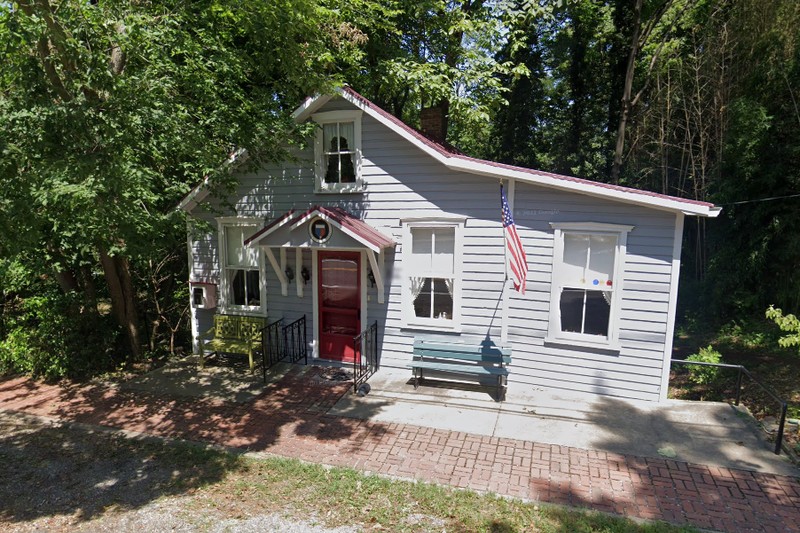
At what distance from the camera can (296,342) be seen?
30.9 feet

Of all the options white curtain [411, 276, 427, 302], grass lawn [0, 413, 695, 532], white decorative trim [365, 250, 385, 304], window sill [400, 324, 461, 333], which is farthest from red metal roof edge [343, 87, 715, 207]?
grass lawn [0, 413, 695, 532]

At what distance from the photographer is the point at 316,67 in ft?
33.2

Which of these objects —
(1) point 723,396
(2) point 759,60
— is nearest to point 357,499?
(1) point 723,396

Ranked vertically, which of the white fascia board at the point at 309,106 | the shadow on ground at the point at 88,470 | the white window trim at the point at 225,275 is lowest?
the shadow on ground at the point at 88,470

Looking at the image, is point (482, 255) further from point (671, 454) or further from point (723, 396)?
point (723, 396)

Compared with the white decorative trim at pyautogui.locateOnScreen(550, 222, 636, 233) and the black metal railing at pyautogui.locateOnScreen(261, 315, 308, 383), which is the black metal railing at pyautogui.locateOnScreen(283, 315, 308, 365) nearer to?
the black metal railing at pyautogui.locateOnScreen(261, 315, 308, 383)

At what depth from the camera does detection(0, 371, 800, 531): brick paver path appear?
488 cm

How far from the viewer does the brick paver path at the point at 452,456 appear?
488cm

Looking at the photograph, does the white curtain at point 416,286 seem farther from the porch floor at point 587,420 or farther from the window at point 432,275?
the porch floor at point 587,420

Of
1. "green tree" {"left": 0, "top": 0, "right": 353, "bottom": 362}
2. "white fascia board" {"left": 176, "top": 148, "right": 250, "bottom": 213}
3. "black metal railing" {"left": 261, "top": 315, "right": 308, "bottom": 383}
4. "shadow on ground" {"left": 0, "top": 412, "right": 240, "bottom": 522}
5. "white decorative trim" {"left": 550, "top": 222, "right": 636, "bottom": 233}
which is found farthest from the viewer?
"black metal railing" {"left": 261, "top": 315, "right": 308, "bottom": 383}

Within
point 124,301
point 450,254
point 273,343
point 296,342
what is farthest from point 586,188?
point 124,301

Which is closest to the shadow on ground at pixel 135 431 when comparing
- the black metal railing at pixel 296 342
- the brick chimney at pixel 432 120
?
the black metal railing at pixel 296 342

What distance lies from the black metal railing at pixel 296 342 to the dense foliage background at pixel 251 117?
2.90m

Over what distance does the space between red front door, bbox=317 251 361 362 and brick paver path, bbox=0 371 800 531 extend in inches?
43.6
